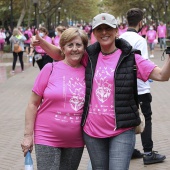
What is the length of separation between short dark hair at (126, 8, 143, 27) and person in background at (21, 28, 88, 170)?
6.79 feet

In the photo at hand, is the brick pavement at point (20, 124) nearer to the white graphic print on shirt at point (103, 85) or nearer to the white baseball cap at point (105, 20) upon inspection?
the white graphic print on shirt at point (103, 85)

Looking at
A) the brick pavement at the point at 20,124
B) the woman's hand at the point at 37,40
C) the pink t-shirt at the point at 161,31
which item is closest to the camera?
the woman's hand at the point at 37,40

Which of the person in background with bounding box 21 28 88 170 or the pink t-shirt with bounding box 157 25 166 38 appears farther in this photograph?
the pink t-shirt with bounding box 157 25 166 38

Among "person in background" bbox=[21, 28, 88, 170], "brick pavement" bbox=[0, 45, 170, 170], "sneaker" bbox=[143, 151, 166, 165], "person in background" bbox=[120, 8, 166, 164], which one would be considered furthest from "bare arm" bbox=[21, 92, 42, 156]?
"sneaker" bbox=[143, 151, 166, 165]

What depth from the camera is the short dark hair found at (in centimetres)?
590

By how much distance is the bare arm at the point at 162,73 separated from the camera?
369 cm

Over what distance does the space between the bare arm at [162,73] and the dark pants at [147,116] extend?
7.23 feet

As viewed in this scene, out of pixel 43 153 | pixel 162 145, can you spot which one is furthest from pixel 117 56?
pixel 162 145

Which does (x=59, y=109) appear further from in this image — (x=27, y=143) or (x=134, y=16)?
(x=134, y=16)

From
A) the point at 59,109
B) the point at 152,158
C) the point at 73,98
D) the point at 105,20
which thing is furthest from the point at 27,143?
the point at 152,158

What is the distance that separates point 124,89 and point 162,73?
11.7 inches

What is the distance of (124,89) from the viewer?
3758 mm

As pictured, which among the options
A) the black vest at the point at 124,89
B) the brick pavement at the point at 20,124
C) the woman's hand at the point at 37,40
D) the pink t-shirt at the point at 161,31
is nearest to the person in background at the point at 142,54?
the brick pavement at the point at 20,124

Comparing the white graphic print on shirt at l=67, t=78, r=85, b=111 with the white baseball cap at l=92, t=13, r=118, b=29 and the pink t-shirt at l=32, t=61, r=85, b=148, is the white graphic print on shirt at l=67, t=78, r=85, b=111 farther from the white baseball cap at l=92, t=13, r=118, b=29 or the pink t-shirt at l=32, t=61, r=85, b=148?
the white baseball cap at l=92, t=13, r=118, b=29
